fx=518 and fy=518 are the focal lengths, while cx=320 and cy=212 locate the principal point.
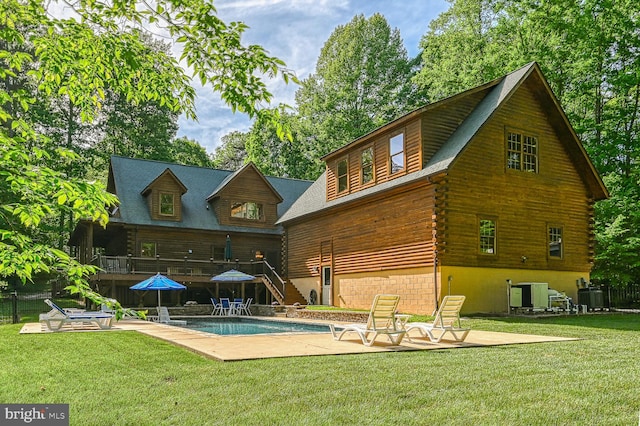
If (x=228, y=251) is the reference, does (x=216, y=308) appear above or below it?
below

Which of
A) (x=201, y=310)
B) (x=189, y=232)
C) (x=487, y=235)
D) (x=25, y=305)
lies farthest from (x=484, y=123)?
(x=25, y=305)

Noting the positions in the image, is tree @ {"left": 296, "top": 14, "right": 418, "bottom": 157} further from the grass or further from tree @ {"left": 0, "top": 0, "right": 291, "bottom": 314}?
tree @ {"left": 0, "top": 0, "right": 291, "bottom": 314}

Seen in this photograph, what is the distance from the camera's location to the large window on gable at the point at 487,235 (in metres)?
18.2

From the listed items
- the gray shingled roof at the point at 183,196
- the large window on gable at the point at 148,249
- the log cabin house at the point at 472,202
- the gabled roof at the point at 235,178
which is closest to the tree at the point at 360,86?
the gray shingled roof at the point at 183,196

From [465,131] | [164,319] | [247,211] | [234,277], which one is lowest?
[164,319]

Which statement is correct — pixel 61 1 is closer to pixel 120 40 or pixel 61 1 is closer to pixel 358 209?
pixel 120 40

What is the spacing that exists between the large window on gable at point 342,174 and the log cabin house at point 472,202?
0.67 meters

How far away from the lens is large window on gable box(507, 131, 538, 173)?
19328mm

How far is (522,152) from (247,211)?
627 inches

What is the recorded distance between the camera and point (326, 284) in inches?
962

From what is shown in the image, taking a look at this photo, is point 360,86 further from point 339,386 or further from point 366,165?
point 339,386

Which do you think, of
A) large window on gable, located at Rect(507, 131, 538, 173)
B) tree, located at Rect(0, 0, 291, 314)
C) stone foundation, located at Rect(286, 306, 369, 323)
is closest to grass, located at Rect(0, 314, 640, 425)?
tree, located at Rect(0, 0, 291, 314)

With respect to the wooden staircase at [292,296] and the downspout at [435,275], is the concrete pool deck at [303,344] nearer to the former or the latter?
the downspout at [435,275]

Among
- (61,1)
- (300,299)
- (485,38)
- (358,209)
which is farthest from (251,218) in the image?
(61,1)
